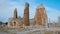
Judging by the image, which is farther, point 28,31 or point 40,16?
point 40,16

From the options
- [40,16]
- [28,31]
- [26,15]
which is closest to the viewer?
[28,31]

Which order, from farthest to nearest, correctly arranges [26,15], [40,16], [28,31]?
[26,15]
[40,16]
[28,31]

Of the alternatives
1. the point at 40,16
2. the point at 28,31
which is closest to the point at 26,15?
the point at 40,16

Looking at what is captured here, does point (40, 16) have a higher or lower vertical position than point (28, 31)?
higher

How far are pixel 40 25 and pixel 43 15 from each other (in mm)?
805

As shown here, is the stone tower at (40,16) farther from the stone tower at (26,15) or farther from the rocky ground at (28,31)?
the rocky ground at (28,31)

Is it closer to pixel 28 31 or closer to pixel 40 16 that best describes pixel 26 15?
pixel 40 16

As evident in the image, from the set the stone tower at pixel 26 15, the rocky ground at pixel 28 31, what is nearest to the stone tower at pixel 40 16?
the stone tower at pixel 26 15

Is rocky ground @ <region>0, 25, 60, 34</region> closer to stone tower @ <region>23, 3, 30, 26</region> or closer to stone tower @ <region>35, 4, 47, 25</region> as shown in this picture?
stone tower @ <region>23, 3, 30, 26</region>

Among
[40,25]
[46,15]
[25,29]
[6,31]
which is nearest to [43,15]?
[46,15]

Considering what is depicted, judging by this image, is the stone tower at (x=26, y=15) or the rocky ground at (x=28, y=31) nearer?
the rocky ground at (x=28, y=31)

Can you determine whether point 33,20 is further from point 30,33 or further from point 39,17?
point 30,33

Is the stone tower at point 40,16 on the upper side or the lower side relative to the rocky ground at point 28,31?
upper

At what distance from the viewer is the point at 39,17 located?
7918 mm
